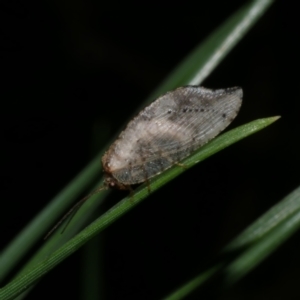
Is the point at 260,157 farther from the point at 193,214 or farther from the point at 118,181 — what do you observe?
the point at 118,181

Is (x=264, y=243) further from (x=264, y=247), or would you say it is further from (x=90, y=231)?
(x=90, y=231)

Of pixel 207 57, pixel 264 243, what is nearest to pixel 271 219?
pixel 264 243

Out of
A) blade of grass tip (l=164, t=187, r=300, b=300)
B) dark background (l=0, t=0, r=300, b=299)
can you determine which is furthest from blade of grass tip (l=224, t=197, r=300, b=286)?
dark background (l=0, t=0, r=300, b=299)

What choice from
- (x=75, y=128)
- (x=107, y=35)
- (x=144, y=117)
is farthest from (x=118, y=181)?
(x=107, y=35)

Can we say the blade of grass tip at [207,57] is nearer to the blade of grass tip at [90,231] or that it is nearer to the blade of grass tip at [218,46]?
the blade of grass tip at [218,46]

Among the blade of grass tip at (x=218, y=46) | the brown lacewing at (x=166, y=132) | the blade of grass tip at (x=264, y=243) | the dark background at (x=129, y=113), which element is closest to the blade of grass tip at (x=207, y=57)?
the blade of grass tip at (x=218, y=46)

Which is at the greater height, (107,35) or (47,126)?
(107,35)

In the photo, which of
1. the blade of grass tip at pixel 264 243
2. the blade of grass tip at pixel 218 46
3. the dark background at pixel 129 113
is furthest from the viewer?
the dark background at pixel 129 113
